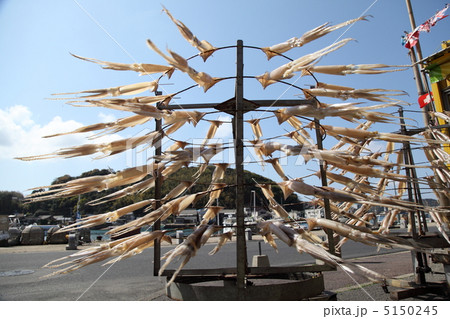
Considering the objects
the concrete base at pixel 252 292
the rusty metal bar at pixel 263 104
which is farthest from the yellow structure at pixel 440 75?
the concrete base at pixel 252 292

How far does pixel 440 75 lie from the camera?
31.7 feet

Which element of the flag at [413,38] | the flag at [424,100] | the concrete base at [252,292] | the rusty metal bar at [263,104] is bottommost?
the concrete base at [252,292]

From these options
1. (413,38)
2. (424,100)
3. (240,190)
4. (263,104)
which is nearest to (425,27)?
(413,38)

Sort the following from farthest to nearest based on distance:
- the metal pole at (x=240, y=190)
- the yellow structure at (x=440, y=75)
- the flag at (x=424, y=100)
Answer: the yellow structure at (x=440, y=75) < the flag at (x=424, y=100) < the metal pole at (x=240, y=190)

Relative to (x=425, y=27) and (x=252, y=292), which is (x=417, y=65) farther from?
(x=252, y=292)

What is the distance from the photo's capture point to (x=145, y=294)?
23.1ft

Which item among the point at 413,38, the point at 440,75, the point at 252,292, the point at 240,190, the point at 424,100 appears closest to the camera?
the point at 252,292

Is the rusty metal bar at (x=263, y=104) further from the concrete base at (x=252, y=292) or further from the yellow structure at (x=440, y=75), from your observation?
the yellow structure at (x=440, y=75)

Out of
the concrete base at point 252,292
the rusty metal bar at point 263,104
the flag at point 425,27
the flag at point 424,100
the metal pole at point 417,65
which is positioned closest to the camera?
the concrete base at point 252,292

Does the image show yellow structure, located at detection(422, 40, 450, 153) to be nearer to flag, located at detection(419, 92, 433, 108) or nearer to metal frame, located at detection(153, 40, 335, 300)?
flag, located at detection(419, 92, 433, 108)

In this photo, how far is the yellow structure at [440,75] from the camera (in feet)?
31.2

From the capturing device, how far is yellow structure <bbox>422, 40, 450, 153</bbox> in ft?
31.2

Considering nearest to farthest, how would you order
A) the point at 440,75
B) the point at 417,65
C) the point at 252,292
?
1. the point at 252,292
2. the point at 417,65
3. the point at 440,75

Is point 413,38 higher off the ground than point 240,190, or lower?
higher
